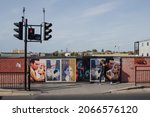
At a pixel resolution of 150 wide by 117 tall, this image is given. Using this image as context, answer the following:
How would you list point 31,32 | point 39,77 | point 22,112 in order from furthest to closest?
point 39,77, point 31,32, point 22,112

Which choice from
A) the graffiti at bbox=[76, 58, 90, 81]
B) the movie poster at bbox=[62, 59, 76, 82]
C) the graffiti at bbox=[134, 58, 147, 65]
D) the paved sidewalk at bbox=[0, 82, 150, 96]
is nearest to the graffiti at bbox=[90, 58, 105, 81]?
the graffiti at bbox=[76, 58, 90, 81]

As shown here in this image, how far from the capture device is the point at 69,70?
79.2 feet

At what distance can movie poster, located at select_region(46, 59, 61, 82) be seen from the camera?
24.0 m

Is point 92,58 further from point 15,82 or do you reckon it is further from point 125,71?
point 15,82

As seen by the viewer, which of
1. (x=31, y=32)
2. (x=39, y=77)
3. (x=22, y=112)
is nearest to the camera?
(x=22, y=112)

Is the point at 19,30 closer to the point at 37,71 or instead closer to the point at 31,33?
the point at 31,33

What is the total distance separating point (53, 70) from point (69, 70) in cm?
118

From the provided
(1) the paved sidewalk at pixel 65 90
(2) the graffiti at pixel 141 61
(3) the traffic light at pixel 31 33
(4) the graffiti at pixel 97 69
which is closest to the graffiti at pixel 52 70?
(1) the paved sidewalk at pixel 65 90

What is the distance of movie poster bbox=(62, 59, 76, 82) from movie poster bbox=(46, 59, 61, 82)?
37 centimetres

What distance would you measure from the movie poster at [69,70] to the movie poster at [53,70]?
1.22 feet

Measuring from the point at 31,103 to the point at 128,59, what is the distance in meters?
22.1

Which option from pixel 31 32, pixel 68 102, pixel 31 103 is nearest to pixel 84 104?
pixel 68 102

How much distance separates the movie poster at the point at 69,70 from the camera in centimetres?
2408

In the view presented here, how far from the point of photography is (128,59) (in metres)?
24.5
